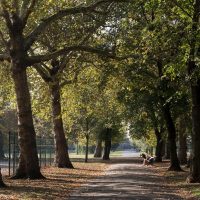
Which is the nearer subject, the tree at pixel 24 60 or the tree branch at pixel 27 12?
the tree branch at pixel 27 12

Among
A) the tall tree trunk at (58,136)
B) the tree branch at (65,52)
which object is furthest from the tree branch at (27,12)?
the tall tree trunk at (58,136)

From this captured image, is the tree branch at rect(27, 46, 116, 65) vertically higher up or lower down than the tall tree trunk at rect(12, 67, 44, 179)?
higher up

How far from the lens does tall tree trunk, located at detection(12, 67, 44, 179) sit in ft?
77.1

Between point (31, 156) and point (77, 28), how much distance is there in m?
9.33

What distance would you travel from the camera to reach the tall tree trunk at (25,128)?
925 inches

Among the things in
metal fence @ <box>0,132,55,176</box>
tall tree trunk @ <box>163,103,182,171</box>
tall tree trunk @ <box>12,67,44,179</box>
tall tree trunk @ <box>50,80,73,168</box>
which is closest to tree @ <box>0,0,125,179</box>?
tall tree trunk @ <box>12,67,44,179</box>

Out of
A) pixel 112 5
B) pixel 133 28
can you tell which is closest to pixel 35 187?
pixel 133 28

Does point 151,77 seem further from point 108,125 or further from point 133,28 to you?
point 108,125

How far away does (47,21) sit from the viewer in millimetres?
23453

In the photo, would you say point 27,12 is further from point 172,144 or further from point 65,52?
point 172,144

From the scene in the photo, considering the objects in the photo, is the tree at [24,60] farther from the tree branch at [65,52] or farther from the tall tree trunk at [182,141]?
the tall tree trunk at [182,141]

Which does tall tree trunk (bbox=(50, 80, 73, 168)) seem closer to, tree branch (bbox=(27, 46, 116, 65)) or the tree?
tree branch (bbox=(27, 46, 116, 65))

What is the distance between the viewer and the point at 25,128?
2391 cm

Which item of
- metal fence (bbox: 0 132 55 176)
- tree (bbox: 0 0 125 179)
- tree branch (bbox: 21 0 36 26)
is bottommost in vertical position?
metal fence (bbox: 0 132 55 176)
